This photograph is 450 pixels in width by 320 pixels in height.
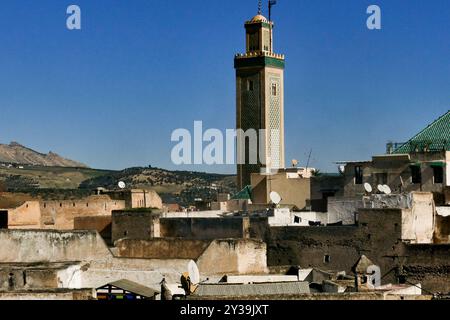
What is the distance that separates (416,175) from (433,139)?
6.67 ft

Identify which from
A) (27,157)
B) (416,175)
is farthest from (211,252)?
(27,157)

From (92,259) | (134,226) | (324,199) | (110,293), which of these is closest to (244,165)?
(324,199)

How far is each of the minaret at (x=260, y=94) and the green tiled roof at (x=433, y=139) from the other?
1729 cm

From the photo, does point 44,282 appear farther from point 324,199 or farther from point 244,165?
point 244,165

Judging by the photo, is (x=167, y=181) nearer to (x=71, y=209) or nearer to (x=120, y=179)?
(x=120, y=179)

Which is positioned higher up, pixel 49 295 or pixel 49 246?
pixel 49 246

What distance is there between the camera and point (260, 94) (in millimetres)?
57094

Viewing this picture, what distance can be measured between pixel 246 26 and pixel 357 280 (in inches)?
1316

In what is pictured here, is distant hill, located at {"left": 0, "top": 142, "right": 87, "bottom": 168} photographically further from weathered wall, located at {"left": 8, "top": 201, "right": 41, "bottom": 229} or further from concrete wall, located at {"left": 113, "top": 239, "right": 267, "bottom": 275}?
concrete wall, located at {"left": 113, "top": 239, "right": 267, "bottom": 275}

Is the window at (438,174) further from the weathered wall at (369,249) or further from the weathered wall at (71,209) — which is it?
the weathered wall at (71,209)

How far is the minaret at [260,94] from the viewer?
186 ft

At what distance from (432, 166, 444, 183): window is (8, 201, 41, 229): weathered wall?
12360 millimetres

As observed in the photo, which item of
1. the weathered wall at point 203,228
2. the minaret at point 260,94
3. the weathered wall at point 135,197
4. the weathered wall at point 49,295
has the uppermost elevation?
the minaret at point 260,94

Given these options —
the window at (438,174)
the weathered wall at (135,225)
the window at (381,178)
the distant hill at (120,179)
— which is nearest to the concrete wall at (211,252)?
the weathered wall at (135,225)
